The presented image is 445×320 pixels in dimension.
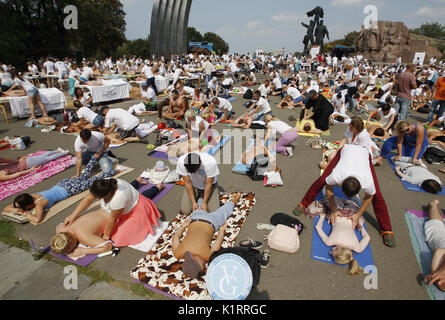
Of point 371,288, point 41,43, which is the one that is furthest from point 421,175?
point 41,43

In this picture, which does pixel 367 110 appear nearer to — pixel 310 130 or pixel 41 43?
pixel 310 130

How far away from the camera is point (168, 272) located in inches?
120

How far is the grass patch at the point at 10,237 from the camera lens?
139 inches

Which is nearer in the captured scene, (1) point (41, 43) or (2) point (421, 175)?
(2) point (421, 175)

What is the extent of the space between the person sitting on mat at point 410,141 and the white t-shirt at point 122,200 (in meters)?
6.02

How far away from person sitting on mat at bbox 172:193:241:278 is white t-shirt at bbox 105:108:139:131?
4.76 meters

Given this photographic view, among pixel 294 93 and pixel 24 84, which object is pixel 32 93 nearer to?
pixel 24 84

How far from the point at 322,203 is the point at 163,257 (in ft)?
9.17


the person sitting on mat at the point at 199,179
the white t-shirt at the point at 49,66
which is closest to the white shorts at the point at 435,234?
the person sitting on mat at the point at 199,179

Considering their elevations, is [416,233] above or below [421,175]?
below

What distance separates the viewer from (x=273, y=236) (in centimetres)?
347

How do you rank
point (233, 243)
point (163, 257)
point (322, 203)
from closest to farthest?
point (163, 257), point (233, 243), point (322, 203)
